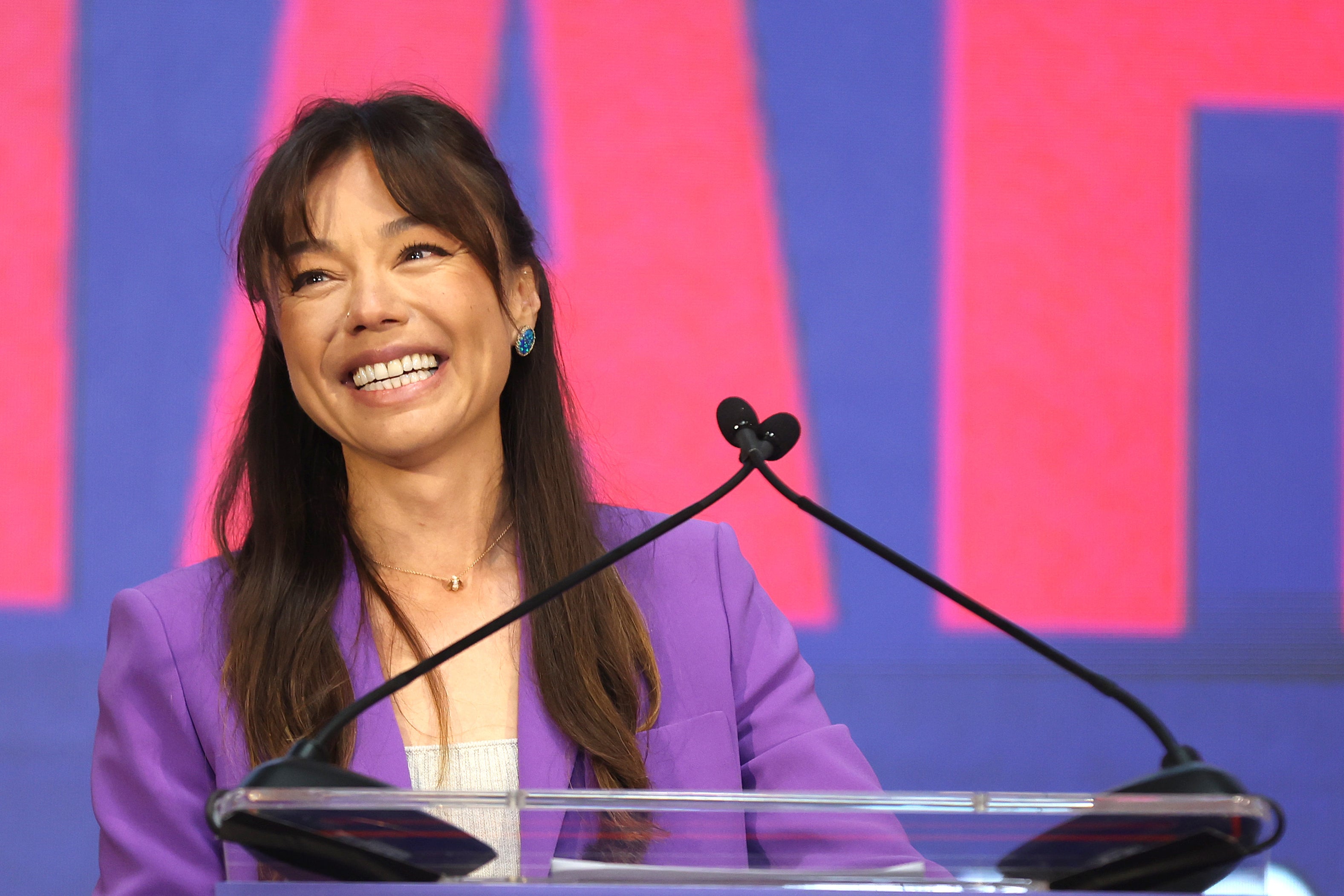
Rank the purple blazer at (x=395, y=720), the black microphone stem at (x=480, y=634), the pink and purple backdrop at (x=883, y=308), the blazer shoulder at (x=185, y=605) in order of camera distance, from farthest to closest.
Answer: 1. the pink and purple backdrop at (x=883, y=308)
2. the blazer shoulder at (x=185, y=605)
3. the purple blazer at (x=395, y=720)
4. the black microphone stem at (x=480, y=634)

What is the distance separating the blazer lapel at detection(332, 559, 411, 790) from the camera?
4.45 ft

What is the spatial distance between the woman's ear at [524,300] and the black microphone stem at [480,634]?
0.55 metres

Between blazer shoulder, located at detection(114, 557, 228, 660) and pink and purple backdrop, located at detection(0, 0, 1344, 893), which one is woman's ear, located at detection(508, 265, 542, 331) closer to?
blazer shoulder, located at detection(114, 557, 228, 660)

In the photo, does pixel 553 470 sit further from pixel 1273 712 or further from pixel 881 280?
pixel 1273 712

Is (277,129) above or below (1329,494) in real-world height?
above

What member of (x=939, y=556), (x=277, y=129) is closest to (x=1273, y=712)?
(x=939, y=556)

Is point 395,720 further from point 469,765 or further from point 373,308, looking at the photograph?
A: point 373,308

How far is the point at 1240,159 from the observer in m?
2.43

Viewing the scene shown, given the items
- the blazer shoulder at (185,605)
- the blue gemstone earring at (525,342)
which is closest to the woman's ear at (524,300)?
the blue gemstone earring at (525,342)

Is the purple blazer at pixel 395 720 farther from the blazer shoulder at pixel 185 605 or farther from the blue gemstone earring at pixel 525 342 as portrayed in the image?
the blue gemstone earring at pixel 525 342

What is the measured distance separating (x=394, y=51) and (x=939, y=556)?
129cm

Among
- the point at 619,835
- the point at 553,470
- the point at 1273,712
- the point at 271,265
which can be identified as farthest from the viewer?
the point at 1273,712

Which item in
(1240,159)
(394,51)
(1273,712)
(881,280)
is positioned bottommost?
(1273,712)

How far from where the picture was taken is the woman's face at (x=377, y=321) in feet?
4.84
